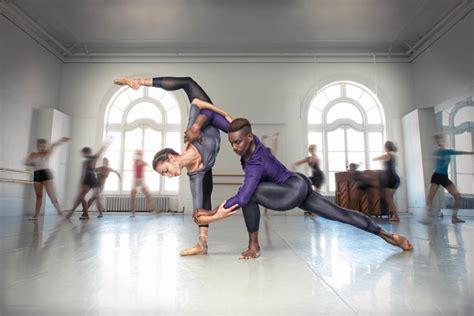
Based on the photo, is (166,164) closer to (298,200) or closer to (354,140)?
(298,200)

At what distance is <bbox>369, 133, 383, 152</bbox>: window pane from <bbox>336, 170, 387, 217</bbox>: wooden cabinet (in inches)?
46.1

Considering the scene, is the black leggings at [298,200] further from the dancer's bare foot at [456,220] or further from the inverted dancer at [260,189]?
the dancer's bare foot at [456,220]

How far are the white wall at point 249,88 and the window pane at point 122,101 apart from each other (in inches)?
5.1

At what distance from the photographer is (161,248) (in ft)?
3.98

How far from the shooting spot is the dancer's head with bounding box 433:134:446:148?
3.73 feet

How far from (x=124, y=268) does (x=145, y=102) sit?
0.82 metres

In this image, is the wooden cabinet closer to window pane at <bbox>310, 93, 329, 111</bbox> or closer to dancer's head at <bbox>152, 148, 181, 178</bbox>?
window pane at <bbox>310, 93, 329, 111</bbox>

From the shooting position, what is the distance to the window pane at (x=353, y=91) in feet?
6.07

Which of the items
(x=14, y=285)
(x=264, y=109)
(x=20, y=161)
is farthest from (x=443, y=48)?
(x=20, y=161)

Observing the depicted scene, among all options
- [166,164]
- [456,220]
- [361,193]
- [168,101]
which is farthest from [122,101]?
[361,193]

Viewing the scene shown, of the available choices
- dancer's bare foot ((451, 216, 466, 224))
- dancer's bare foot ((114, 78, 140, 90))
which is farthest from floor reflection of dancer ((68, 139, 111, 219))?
dancer's bare foot ((451, 216, 466, 224))

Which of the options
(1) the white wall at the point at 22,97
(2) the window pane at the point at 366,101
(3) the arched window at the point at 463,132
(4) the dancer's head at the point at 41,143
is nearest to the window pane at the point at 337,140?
(3) the arched window at the point at 463,132

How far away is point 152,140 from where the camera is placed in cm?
133

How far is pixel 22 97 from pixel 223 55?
976mm
